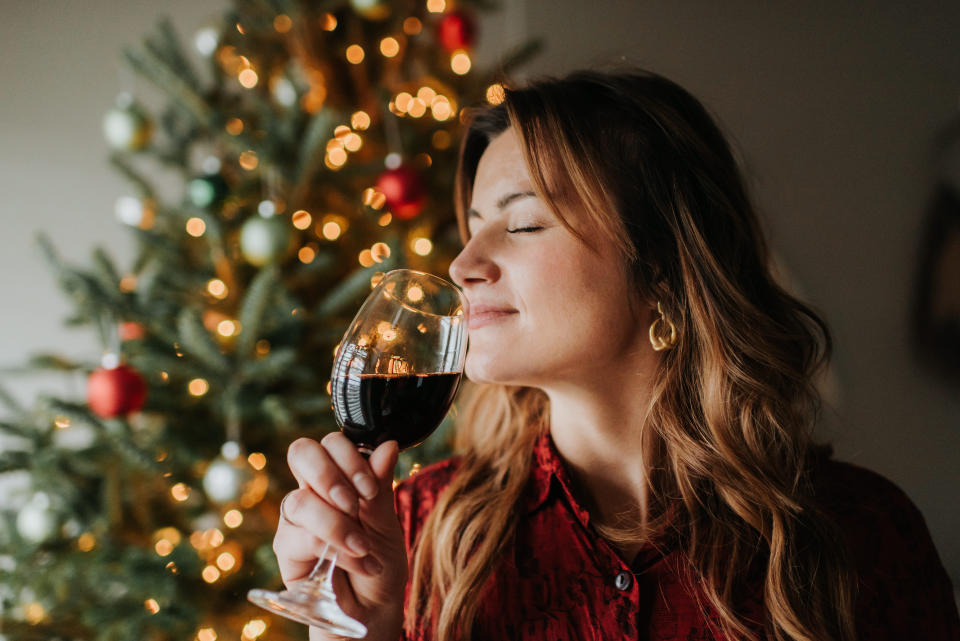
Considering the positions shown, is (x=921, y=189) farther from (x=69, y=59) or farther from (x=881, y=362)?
(x=69, y=59)

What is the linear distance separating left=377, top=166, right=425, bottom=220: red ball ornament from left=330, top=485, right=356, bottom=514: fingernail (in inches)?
42.5

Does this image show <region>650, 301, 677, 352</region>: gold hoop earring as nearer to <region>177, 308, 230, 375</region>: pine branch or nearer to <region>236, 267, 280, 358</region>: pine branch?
<region>236, 267, 280, 358</region>: pine branch

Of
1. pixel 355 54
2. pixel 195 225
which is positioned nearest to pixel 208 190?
pixel 195 225

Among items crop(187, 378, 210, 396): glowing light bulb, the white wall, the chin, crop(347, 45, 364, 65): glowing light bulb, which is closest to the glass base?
the chin

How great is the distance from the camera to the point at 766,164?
2752mm

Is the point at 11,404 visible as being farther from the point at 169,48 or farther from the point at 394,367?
the point at 394,367

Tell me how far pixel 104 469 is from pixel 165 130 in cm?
93

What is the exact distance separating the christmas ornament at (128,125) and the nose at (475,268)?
46.3 inches

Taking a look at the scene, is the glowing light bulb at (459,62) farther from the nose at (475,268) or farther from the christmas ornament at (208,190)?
the nose at (475,268)

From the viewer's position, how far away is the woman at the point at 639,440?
Answer: 3.35ft

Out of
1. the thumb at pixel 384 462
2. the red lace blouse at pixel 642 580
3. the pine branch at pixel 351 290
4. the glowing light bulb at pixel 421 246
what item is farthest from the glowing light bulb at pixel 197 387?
the thumb at pixel 384 462

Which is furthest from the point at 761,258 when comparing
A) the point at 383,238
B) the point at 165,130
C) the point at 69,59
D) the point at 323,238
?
the point at 69,59

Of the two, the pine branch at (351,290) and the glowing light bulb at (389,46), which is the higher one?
the glowing light bulb at (389,46)

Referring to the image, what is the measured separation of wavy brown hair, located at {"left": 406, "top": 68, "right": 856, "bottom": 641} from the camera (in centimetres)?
104
